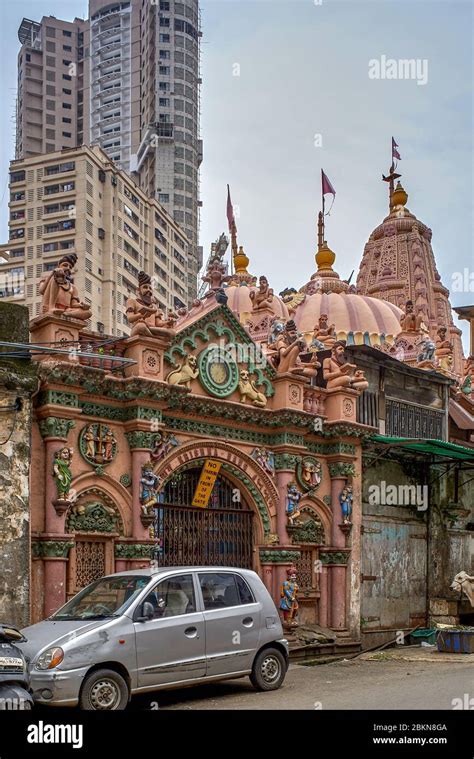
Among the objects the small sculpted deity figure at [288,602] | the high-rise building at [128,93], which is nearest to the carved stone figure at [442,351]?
the small sculpted deity figure at [288,602]

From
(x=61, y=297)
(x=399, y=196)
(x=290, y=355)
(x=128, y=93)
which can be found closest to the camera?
(x=61, y=297)

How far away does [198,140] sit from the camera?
98062 millimetres

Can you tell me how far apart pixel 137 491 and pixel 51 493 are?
169 cm

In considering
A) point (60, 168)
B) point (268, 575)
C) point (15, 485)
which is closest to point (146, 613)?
point (15, 485)

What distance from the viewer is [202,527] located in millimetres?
17844

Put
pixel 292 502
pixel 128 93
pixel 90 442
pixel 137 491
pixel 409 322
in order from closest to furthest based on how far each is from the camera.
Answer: pixel 90 442 → pixel 137 491 → pixel 292 502 → pixel 409 322 → pixel 128 93

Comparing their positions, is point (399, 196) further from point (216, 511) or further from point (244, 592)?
point (244, 592)

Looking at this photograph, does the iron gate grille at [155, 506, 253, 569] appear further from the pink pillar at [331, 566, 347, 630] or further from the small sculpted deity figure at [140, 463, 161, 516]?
the pink pillar at [331, 566, 347, 630]

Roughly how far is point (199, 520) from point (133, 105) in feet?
292

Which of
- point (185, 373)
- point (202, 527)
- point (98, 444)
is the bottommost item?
point (202, 527)

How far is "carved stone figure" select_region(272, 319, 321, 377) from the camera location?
19.1m

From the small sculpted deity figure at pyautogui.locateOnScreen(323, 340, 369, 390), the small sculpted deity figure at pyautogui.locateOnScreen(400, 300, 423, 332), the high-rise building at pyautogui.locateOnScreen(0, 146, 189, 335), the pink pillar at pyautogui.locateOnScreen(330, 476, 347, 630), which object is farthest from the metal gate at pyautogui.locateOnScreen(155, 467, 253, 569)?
the high-rise building at pyautogui.locateOnScreen(0, 146, 189, 335)

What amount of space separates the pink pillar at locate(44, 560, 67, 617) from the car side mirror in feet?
12.2
